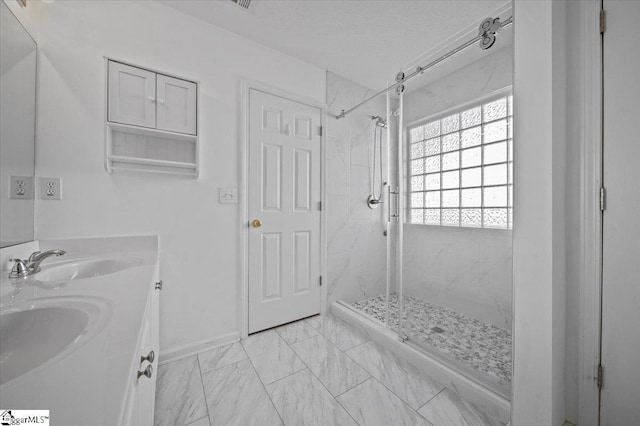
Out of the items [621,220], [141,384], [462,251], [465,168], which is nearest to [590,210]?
[621,220]

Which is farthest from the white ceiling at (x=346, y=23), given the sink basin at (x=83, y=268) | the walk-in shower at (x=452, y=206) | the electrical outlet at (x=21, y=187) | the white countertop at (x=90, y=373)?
the white countertop at (x=90, y=373)

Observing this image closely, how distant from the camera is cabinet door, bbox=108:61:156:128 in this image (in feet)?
4.54

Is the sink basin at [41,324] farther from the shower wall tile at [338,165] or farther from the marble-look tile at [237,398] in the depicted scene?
the shower wall tile at [338,165]

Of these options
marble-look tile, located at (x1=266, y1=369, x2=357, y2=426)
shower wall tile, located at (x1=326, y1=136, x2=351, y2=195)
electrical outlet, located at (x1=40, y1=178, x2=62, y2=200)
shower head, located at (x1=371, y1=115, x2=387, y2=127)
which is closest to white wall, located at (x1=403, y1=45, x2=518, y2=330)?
shower head, located at (x1=371, y1=115, x2=387, y2=127)

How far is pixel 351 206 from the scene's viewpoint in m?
2.62

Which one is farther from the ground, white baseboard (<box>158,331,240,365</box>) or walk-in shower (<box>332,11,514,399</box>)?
walk-in shower (<box>332,11,514,399</box>)

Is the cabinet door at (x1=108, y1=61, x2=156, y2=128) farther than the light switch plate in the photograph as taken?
No

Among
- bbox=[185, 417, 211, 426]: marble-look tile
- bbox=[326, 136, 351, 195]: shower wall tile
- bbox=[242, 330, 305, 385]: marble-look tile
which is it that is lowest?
bbox=[185, 417, 211, 426]: marble-look tile

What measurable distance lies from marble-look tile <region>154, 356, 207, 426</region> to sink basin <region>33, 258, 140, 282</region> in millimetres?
756

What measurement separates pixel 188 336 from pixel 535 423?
1.99 metres

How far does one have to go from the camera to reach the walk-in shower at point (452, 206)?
1842mm

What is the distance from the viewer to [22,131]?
3.84 ft

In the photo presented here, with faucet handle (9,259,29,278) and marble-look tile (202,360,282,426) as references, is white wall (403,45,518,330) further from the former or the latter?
faucet handle (9,259,29,278)

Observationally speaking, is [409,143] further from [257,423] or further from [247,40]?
[257,423]
